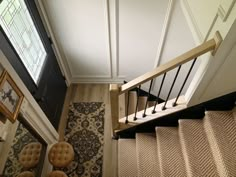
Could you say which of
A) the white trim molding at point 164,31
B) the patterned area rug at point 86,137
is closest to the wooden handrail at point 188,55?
the white trim molding at point 164,31

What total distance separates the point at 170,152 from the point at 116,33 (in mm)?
1747

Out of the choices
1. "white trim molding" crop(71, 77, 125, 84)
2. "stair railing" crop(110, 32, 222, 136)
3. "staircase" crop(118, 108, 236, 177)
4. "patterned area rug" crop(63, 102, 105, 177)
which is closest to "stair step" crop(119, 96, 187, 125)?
"stair railing" crop(110, 32, 222, 136)

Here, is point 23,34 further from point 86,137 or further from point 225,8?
point 225,8

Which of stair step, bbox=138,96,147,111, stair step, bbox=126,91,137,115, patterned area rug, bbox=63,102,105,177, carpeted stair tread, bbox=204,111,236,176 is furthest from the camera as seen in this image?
stair step, bbox=138,96,147,111

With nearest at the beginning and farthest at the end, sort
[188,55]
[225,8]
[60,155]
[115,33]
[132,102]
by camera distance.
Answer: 1. [225,8]
2. [188,55]
3. [60,155]
4. [115,33]
5. [132,102]

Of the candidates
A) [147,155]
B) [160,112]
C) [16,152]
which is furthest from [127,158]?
[16,152]

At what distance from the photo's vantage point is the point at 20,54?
2.00 meters

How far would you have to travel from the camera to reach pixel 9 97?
5.19 ft

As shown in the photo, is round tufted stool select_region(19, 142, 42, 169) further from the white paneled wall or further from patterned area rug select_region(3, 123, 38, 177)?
the white paneled wall

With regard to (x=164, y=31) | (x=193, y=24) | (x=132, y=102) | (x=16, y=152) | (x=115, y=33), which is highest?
(x=115, y=33)

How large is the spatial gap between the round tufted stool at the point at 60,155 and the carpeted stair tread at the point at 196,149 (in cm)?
126

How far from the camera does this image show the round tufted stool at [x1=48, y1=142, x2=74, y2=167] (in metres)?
2.27

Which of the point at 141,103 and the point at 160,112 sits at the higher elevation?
the point at 141,103

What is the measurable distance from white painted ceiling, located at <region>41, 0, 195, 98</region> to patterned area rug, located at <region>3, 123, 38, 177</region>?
154 cm
